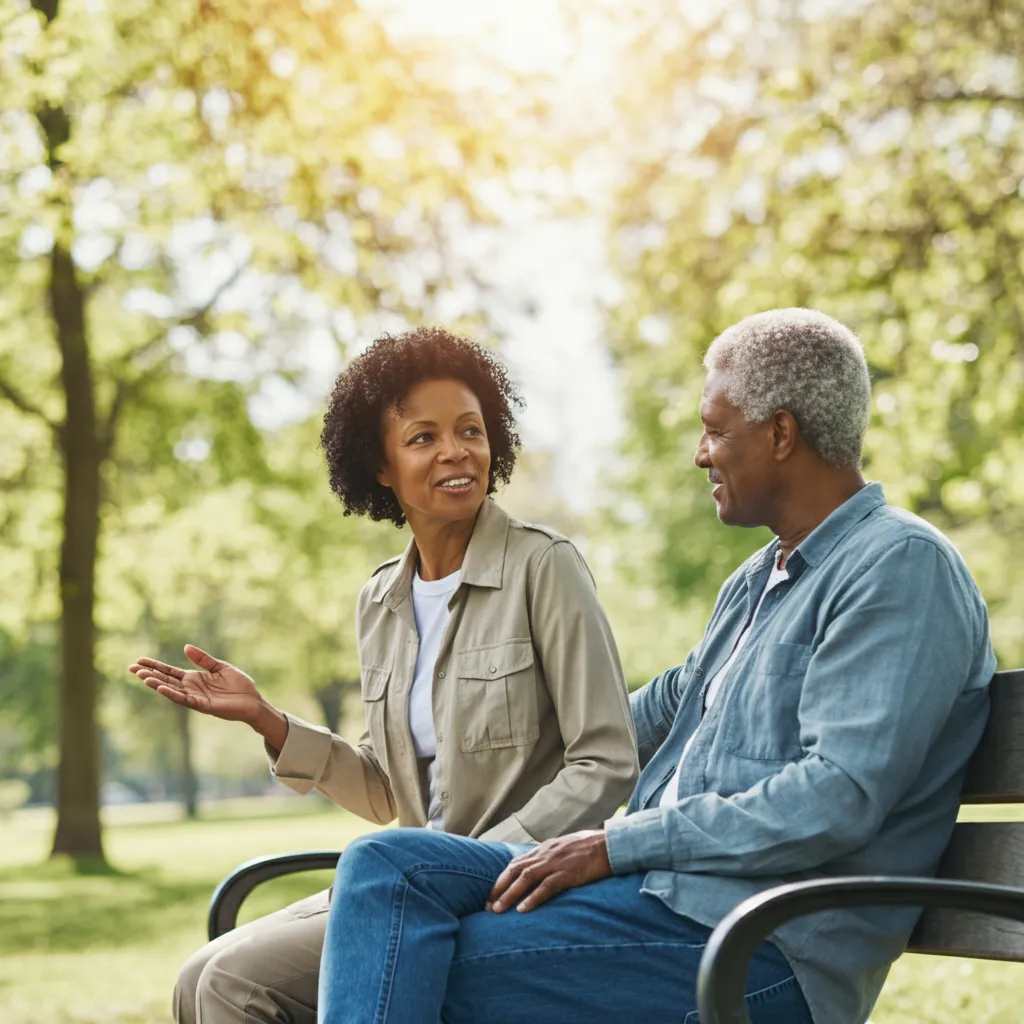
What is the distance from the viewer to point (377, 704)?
355 centimetres

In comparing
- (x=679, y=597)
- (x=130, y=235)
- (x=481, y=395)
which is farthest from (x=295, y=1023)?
(x=679, y=597)

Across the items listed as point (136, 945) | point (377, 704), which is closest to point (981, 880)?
point (377, 704)

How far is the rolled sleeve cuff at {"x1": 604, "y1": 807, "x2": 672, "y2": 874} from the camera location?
104 inches

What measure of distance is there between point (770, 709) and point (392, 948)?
0.79 metres

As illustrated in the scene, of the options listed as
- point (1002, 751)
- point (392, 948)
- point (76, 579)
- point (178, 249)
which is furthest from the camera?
point (178, 249)

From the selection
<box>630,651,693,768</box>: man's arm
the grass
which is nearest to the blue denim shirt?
<box>630,651,693,768</box>: man's arm

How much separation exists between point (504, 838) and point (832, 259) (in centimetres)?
876

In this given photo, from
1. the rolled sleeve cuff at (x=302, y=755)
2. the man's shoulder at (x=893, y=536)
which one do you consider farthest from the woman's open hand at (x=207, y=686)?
the man's shoulder at (x=893, y=536)

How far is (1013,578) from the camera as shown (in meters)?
19.9

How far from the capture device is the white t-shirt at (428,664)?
3.45 meters

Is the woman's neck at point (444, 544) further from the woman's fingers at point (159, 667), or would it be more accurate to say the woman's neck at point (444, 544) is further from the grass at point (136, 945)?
the grass at point (136, 945)

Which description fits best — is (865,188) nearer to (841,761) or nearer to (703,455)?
(703,455)

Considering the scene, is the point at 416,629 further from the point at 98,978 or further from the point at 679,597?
the point at 679,597

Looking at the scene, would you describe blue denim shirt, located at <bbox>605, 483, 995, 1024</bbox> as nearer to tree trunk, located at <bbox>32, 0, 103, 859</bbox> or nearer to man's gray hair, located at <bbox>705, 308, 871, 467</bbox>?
man's gray hair, located at <bbox>705, 308, 871, 467</bbox>
